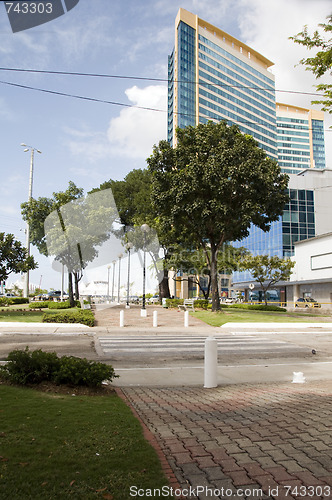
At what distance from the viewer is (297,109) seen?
169750 millimetres

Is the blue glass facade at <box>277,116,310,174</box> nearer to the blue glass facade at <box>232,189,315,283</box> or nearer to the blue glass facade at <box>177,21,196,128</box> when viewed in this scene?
the blue glass facade at <box>177,21,196,128</box>

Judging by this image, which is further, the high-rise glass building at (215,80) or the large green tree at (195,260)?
the high-rise glass building at (215,80)

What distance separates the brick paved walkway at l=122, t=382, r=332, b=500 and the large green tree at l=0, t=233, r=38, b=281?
23.9 m

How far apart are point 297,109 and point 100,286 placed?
137846 mm

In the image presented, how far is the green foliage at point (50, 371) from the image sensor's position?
20.0ft

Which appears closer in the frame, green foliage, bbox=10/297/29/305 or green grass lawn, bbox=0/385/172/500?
green grass lawn, bbox=0/385/172/500

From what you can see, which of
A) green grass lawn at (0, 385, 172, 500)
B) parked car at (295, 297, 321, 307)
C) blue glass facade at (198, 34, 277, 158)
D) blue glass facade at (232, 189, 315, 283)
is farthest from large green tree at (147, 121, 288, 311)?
blue glass facade at (198, 34, 277, 158)

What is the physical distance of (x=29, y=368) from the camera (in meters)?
6.20

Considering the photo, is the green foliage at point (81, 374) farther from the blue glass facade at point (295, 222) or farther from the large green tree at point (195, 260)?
the blue glass facade at point (295, 222)

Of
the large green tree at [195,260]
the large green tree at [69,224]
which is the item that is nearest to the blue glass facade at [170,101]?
the large green tree at [195,260]

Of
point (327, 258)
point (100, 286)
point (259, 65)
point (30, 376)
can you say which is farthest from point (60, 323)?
point (259, 65)

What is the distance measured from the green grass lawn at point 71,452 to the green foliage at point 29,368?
1.09 m

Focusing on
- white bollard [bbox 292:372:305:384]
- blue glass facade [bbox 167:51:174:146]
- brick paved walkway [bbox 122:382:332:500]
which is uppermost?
blue glass facade [bbox 167:51:174:146]

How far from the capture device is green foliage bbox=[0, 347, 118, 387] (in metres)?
6.08
